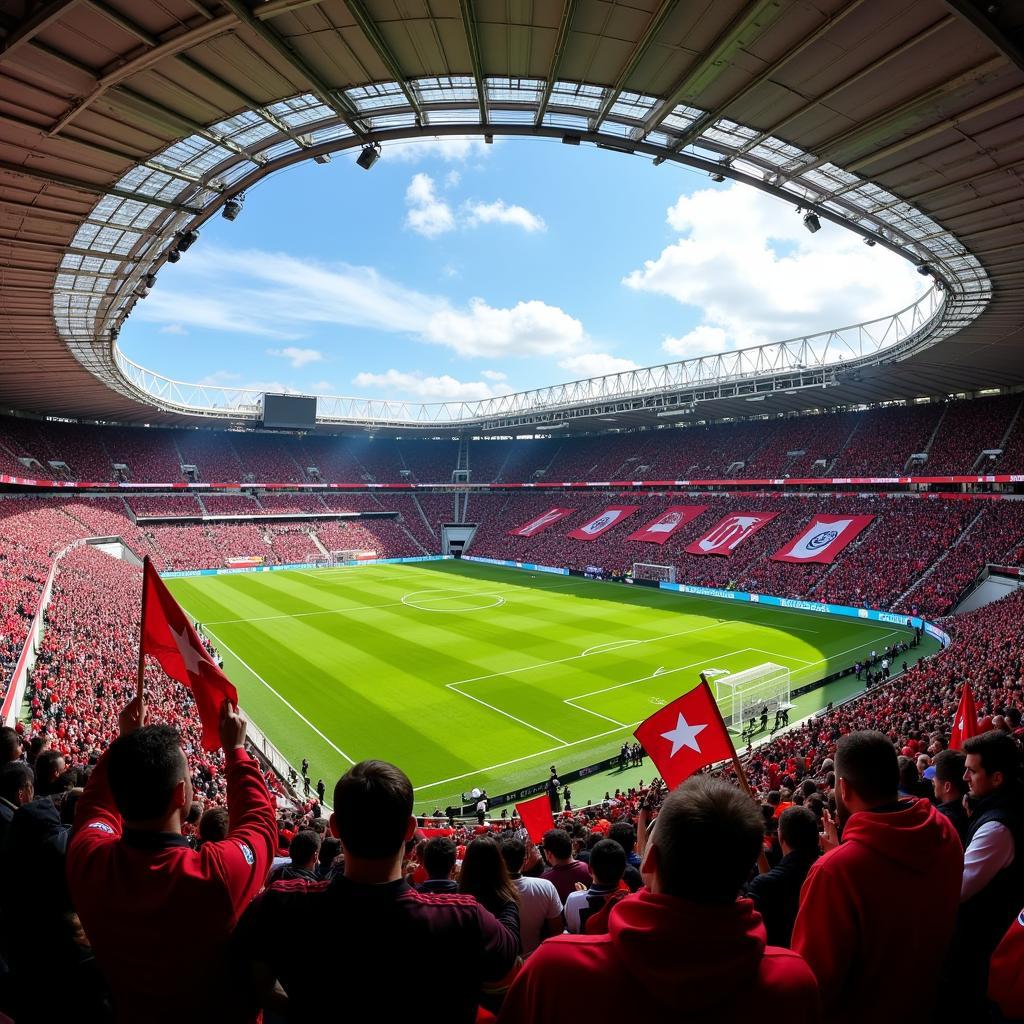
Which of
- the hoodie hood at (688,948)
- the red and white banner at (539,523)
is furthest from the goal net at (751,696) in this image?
the red and white banner at (539,523)

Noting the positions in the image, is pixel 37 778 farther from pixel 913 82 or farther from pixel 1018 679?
pixel 1018 679

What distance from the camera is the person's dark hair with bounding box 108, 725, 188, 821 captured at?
251 cm

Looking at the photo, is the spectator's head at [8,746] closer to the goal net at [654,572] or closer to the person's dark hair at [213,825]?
the person's dark hair at [213,825]

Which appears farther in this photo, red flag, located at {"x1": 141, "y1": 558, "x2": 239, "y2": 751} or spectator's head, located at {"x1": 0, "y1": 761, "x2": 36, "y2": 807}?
red flag, located at {"x1": 141, "y1": 558, "x2": 239, "y2": 751}

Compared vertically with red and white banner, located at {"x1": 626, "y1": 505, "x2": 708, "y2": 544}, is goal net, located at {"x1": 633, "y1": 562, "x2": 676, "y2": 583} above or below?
below

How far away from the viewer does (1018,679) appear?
1534 centimetres

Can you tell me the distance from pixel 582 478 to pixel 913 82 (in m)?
58.9

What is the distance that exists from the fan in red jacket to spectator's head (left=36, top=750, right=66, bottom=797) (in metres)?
3.31

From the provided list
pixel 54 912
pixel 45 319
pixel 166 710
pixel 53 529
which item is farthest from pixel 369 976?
pixel 53 529

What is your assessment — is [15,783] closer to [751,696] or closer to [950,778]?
[950,778]

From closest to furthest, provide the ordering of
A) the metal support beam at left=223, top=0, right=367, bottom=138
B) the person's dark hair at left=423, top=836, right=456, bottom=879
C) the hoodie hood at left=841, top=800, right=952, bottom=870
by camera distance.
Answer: the hoodie hood at left=841, top=800, right=952, bottom=870 → the person's dark hair at left=423, top=836, right=456, bottom=879 → the metal support beam at left=223, top=0, right=367, bottom=138

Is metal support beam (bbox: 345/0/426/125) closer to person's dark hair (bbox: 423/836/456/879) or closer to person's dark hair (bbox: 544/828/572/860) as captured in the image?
person's dark hair (bbox: 423/836/456/879)

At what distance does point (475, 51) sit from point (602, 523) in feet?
Answer: 171

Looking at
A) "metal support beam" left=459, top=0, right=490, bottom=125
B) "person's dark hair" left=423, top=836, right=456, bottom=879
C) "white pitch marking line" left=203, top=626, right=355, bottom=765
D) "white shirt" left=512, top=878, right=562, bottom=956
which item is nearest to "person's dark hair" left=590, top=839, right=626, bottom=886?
"white shirt" left=512, top=878, right=562, bottom=956
